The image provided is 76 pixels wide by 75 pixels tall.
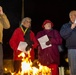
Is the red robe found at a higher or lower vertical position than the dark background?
lower

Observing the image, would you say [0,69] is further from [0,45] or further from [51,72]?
[51,72]

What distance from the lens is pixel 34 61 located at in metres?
8.45

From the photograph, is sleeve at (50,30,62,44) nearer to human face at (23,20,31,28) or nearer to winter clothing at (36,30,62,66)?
winter clothing at (36,30,62,66)

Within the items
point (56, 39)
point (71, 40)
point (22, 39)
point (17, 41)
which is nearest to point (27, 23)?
point (22, 39)

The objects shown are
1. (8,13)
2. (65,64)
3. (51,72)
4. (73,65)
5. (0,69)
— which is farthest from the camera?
(8,13)

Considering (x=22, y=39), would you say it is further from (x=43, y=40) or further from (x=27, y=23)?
(x=43, y=40)

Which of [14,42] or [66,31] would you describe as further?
[14,42]

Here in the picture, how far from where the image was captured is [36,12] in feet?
33.2

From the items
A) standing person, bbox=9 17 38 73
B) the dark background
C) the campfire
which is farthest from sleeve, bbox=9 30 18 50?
the dark background

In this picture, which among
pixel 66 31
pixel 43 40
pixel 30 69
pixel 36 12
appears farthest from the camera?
pixel 36 12

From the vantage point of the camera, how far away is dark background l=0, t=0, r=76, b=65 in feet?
32.3

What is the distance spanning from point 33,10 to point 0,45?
11.3 ft

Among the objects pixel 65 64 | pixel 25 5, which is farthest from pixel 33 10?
pixel 65 64

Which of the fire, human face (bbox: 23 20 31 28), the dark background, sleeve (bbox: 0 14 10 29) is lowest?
the fire
